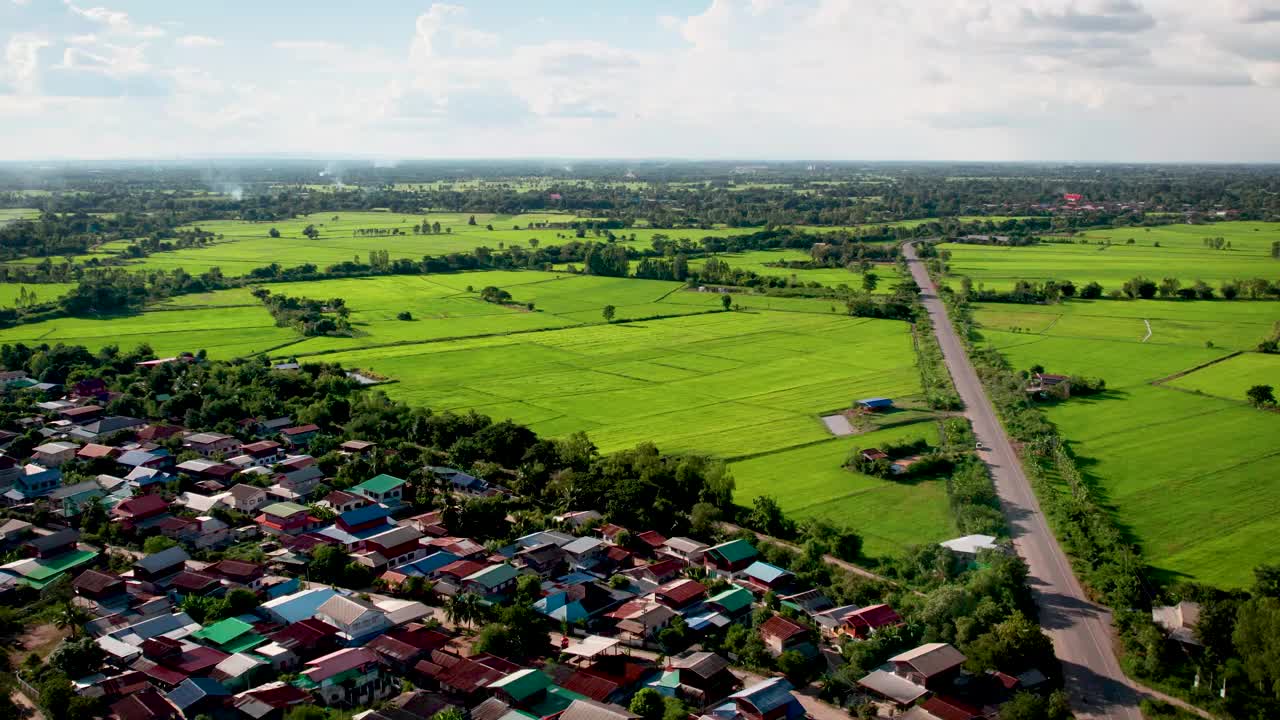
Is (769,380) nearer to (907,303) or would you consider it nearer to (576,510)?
(576,510)

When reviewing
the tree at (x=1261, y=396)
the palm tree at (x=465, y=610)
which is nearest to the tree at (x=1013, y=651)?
the palm tree at (x=465, y=610)

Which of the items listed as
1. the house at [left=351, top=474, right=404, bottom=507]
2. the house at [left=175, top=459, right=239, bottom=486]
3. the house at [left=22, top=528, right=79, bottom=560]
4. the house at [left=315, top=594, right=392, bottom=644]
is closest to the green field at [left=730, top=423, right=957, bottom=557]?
the house at [left=351, top=474, right=404, bottom=507]

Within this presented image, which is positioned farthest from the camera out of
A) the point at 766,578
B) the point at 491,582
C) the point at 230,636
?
the point at 766,578

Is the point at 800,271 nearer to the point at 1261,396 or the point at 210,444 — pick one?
the point at 1261,396

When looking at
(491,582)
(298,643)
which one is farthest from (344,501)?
(298,643)

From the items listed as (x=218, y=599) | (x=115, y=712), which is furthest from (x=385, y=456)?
Result: (x=115, y=712)

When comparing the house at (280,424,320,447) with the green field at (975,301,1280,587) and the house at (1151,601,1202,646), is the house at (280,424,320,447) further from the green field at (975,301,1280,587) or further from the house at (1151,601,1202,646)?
the house at (1151,601,1202,646)
